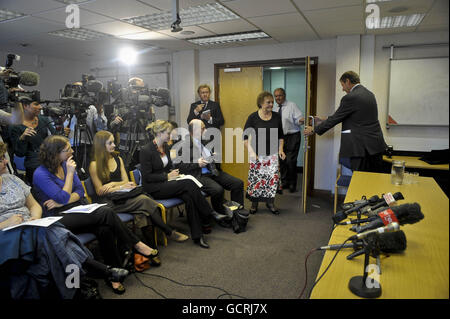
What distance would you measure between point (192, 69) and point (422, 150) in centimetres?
354

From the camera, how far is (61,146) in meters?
2.43

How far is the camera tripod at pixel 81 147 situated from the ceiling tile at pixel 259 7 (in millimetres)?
1854

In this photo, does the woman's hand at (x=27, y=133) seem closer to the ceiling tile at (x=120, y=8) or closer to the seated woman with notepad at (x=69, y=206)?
the seated woman with notepad at (x=69, y=206)

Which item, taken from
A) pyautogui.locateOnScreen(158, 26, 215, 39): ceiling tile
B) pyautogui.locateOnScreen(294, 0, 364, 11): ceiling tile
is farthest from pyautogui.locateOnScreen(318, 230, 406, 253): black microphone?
pyautogui.locateOnScreen(158, 26, 215, 39): ceiling tile

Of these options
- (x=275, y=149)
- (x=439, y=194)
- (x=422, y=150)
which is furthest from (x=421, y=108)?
(x=439, y=194)

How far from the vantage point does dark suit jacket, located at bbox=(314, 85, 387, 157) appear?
10.7 ft

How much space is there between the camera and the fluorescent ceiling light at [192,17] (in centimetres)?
325

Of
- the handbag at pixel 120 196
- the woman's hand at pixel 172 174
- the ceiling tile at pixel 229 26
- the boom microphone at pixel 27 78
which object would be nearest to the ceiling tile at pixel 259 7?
the ceiling tile at pixel 229 26

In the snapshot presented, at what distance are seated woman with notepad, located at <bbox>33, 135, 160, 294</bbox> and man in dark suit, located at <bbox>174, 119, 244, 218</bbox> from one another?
1.14 metres

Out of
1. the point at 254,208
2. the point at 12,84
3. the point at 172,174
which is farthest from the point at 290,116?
the point at 12,84

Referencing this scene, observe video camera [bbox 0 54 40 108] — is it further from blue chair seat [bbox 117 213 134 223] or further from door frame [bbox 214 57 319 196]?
door frame [bbox 214 57 319 196]

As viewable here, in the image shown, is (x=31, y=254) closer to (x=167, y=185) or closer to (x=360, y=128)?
(x=167, y=185)
